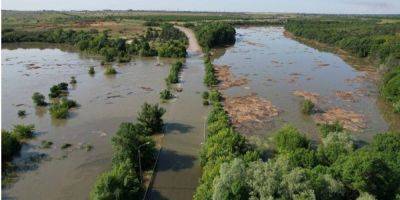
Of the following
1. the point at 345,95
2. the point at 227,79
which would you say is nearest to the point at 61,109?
the point at 227,79

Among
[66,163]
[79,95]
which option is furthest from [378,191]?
[79,95]

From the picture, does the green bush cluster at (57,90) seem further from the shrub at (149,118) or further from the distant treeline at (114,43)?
the distant treeline at (114,43)

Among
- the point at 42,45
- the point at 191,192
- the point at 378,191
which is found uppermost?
the point at 42,45

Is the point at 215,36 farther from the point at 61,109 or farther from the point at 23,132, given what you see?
the point at 23,132

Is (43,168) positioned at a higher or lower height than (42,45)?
lower

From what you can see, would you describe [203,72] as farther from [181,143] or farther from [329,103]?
[181,143]

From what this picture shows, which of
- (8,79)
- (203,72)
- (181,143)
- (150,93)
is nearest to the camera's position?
(181,143)

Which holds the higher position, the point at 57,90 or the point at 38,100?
the point at 57,90
